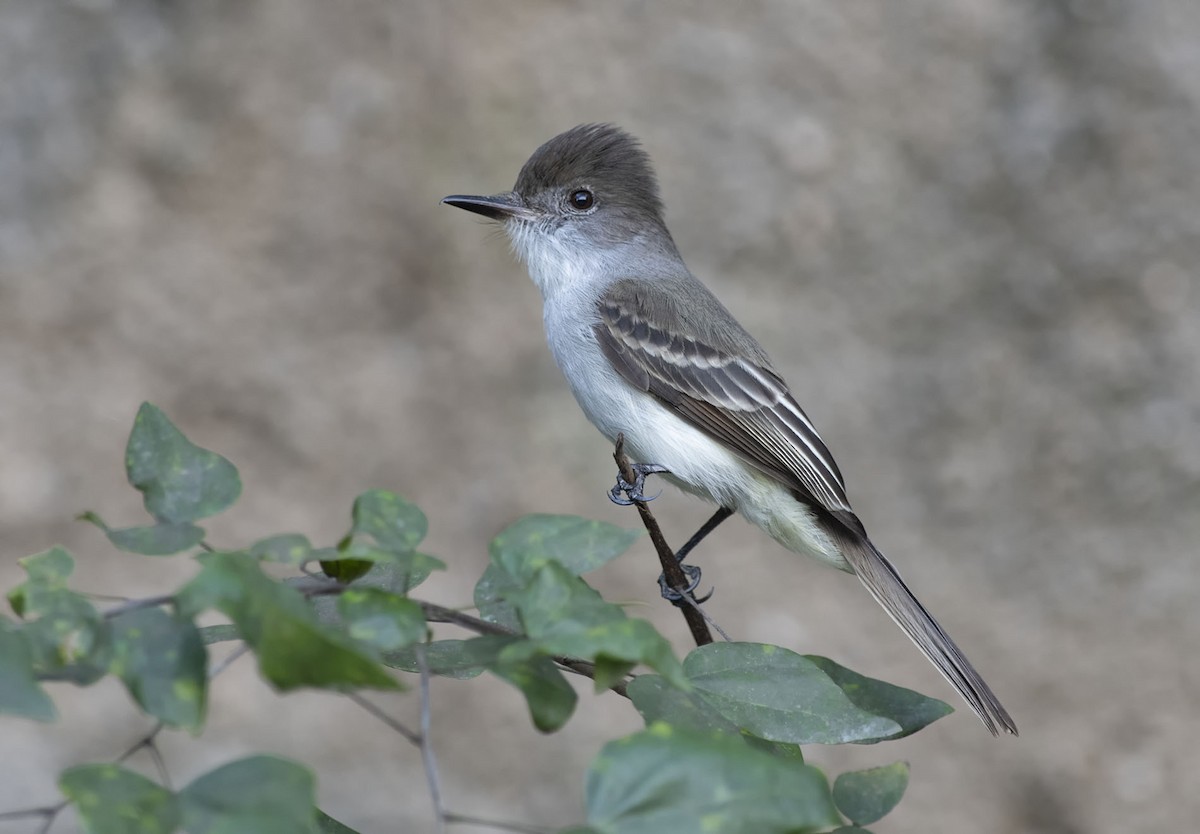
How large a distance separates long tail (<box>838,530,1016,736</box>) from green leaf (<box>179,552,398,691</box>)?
1.62 metres

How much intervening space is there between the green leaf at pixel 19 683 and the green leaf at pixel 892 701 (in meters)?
0.72

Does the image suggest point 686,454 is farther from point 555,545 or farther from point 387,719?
point 387,719

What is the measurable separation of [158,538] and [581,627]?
327 mm

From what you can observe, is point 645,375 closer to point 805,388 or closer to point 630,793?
point 805,388


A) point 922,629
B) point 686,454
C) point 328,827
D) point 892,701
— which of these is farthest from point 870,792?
point 686,454

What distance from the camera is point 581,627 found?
833 mm

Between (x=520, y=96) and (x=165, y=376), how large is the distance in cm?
142

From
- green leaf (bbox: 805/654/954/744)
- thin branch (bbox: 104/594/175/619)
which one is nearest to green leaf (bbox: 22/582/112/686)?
thin branch (bbox: 104/594/175/619)

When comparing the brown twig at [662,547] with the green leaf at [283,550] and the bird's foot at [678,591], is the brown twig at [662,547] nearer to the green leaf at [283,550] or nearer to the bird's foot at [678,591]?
the bird's foot at [678,591]

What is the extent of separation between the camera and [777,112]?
3727 mm

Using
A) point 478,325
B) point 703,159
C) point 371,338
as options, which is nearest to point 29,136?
point 371,338

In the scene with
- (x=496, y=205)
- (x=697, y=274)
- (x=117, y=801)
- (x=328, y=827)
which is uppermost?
(x=697, y=274)

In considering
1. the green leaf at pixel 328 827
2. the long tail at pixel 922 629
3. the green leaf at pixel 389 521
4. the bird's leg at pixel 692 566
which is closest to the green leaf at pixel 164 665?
the green leaf at pixel 389 521

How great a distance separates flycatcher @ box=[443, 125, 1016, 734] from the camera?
2506 mm
